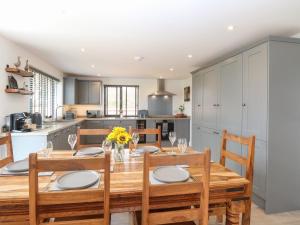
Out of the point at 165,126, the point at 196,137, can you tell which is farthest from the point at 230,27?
the point at 165,126

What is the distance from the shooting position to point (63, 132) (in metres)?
3.74

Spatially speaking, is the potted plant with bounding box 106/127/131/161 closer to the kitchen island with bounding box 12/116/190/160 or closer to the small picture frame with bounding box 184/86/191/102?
the kitchen island with bounding box 12/116/190/160

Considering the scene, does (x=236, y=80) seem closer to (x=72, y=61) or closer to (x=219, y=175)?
(x=219, y=175)

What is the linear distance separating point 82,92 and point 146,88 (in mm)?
2096

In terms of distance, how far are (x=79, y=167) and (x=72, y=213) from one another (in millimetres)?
307

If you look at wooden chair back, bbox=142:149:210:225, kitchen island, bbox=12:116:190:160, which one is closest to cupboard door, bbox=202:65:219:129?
kitchen island, bbox=12:116:190:160

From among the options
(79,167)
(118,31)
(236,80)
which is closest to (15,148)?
(118,31)

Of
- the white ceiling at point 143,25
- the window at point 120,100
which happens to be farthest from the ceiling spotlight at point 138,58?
the window at point 120,100

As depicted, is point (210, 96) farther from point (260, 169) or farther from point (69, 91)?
point (69, 91)

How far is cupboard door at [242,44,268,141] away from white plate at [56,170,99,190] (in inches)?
82.8

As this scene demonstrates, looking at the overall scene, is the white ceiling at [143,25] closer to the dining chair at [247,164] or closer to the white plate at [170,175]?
the dining chair at [247,164]

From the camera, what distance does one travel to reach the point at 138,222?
143cm

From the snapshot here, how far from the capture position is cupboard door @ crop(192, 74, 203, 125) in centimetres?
445

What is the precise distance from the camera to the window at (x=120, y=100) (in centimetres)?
680
